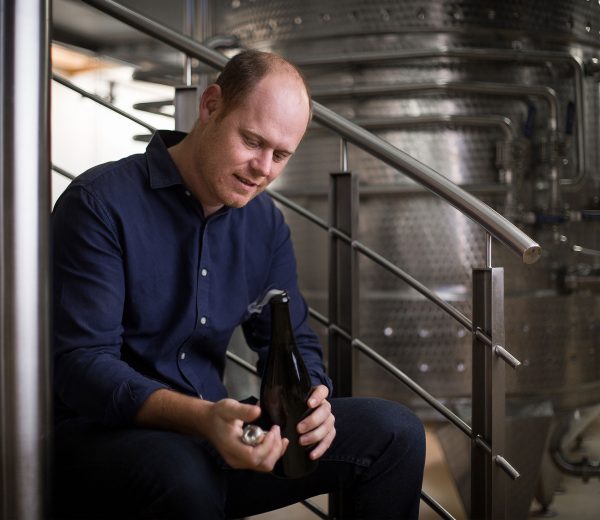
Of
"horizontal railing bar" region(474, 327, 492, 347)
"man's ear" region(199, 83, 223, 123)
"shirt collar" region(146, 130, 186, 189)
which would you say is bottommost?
"horizontal railing bar" region(474, 327, 492, 347)

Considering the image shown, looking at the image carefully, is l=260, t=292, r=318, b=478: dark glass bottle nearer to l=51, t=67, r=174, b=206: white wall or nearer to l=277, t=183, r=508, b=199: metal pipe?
l=277, t=183, r=508, b=199: metal pipe

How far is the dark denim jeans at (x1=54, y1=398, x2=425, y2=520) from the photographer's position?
3.78 ft

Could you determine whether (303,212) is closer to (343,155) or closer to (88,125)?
(343,155)

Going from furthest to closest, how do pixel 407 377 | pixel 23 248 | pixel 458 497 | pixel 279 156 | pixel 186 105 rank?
pixel 458 497
pixel 186 105
pixel 407 377
pixel 279 156
pixel 23 248

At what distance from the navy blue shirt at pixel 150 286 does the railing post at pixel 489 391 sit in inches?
14.3

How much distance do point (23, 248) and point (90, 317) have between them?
14.1 inches

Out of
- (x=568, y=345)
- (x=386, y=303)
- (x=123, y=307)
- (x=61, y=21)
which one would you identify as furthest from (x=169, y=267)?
(x=61, y=21)

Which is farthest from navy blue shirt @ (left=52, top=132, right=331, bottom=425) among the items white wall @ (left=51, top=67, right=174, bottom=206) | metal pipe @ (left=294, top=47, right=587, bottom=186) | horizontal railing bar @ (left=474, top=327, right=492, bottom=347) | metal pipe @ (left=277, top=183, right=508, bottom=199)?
white wall @ (left=51, top=67, right=174, bottom=206)

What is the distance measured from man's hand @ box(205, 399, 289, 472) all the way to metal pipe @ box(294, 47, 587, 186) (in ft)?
7.68

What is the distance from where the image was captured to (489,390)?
1614mm

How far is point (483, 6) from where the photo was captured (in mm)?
3217

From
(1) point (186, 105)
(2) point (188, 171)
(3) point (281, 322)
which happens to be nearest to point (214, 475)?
(3) point (281, 322)

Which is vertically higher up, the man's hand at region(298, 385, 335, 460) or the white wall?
the white wall

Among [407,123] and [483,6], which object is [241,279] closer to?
[407,123]
